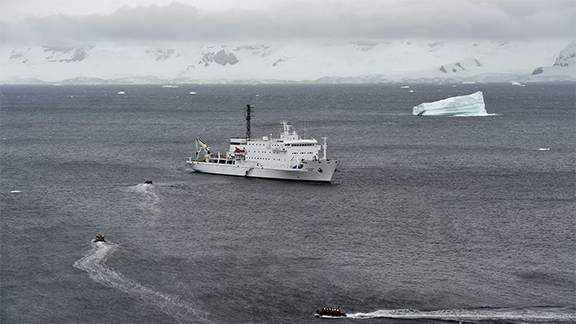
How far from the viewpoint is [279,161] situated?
136250 mm

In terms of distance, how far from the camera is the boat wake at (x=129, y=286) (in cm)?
6881

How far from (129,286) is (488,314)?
1215 inches

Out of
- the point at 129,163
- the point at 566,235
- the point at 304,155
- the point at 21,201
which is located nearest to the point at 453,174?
the point at 304,155

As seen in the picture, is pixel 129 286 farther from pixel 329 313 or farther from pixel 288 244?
pixel 288 244

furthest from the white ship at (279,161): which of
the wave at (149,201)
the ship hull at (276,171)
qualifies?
the wave at (149,201)

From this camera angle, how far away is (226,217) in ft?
349

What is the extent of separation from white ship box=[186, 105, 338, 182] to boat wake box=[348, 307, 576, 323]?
63.5 m

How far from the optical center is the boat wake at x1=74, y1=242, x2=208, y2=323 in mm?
68812

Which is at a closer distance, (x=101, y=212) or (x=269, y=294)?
(x=269, y=294)

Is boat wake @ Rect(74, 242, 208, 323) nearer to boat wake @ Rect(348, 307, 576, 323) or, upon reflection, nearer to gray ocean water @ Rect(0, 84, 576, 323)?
gray ocean water @ Rect(0, 84, 576, 323)

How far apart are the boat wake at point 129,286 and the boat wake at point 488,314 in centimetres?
1319

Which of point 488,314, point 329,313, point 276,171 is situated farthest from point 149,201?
point 488,314

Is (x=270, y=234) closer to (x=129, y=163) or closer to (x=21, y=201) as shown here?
(x=21, y=201)

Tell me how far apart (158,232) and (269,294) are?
26.9 m
